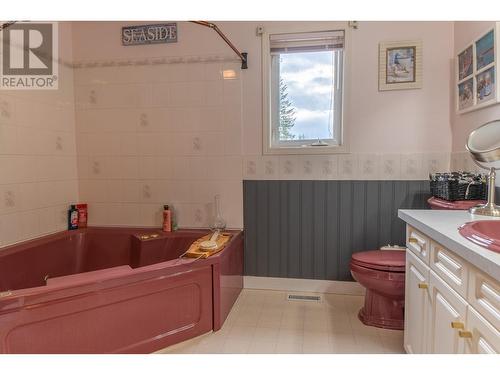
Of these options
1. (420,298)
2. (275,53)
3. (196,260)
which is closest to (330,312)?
(420,298)

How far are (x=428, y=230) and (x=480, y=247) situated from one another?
0.29 meters

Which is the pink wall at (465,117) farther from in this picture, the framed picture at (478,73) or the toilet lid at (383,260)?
the toilet lid at (383,260)

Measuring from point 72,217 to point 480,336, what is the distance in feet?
9.08

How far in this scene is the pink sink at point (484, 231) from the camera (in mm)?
886

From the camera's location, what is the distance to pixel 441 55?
7.17 feet

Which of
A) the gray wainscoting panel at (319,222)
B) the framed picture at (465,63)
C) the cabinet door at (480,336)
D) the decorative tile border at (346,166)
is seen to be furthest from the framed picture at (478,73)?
the cabinet door at (480,336)

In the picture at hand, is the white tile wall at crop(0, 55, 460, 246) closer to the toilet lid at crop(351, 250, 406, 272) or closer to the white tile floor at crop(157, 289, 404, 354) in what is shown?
the toilet lid at crop(351, 250, 406, 272)

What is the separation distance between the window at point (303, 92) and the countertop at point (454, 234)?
1.06m

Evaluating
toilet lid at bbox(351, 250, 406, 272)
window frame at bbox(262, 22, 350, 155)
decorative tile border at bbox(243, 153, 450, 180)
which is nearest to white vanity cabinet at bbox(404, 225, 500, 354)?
toilet lid at bbox(351, 250, 406, 272)

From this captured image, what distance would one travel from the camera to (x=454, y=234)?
1057 mm

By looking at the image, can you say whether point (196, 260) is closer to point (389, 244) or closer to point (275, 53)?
point (389, 244)

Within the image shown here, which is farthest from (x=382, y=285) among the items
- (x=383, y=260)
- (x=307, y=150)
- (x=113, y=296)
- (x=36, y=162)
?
(x=36, y=162)

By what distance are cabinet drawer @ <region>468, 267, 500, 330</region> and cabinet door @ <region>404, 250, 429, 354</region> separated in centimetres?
35

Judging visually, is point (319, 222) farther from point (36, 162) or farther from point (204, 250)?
point (36, 162)
